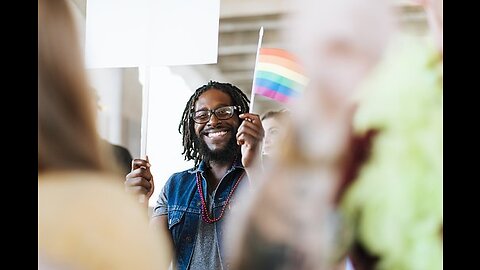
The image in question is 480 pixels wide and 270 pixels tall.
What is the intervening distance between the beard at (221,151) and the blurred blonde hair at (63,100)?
0.25 m

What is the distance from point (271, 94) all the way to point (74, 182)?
0.58m

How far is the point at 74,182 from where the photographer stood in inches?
72.3

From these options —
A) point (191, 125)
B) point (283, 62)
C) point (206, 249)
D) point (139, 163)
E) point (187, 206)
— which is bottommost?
point (206, 249)

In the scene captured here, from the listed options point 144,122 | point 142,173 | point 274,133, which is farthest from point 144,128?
point 274,133

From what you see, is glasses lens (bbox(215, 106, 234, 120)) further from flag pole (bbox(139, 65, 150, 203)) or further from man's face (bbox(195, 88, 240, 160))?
flag pole (bbox(139, 65, 150, 203))

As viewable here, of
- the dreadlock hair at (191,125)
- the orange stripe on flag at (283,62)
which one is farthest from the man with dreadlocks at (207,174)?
the orange stripe on flag at (283,62)

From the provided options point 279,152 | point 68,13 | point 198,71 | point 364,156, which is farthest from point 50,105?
point 364,156

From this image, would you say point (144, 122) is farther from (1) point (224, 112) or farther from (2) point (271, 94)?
(2) point (271, 94)

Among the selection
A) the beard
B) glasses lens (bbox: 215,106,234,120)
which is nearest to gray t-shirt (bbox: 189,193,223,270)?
the beard

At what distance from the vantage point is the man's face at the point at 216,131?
1.73m

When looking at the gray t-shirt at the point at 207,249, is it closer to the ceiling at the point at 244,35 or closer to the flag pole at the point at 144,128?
the flag pole at the point at 144,128

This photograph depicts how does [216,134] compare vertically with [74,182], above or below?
above
